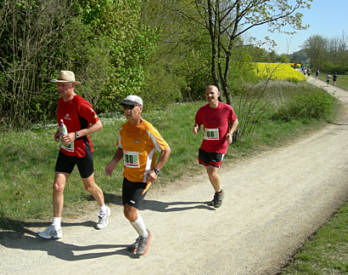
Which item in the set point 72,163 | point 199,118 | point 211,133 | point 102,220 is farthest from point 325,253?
point 72,163

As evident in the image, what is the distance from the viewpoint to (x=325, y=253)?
450cm

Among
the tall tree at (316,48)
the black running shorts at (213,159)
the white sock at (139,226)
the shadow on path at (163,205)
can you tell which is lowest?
the shadow on path at (163,205)

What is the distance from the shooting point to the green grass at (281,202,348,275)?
410 cm

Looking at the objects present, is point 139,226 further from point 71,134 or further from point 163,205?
point 163,205

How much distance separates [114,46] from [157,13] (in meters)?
5.02

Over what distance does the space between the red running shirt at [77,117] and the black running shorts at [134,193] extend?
3.14 feet

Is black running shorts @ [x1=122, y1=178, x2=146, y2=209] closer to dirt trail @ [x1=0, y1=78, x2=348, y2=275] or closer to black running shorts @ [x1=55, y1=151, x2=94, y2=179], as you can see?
dirt trail @ [x1=0, y1=78, x2=348, y2=275]

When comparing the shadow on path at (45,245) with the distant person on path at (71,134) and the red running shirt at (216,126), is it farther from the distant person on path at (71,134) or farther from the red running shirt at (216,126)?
the red running shirt at (216,126)

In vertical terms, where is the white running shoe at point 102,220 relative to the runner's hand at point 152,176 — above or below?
below

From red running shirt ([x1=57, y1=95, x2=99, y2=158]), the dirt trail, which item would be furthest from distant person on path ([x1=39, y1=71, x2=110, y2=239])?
the dirt trail

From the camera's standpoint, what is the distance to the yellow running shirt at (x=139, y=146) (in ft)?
13.5

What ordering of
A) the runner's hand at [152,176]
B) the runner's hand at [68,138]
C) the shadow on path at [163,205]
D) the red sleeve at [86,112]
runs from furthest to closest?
the shadow on path at [163,205]
the red sleeve at [86,112]
the runner's hand at [68,138]
the runner's hand at [152,176]

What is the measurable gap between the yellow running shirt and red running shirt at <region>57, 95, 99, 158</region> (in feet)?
2.23

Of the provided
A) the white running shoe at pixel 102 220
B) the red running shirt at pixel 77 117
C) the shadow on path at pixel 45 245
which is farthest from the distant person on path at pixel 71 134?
the white running shoe at pixel 102 220
